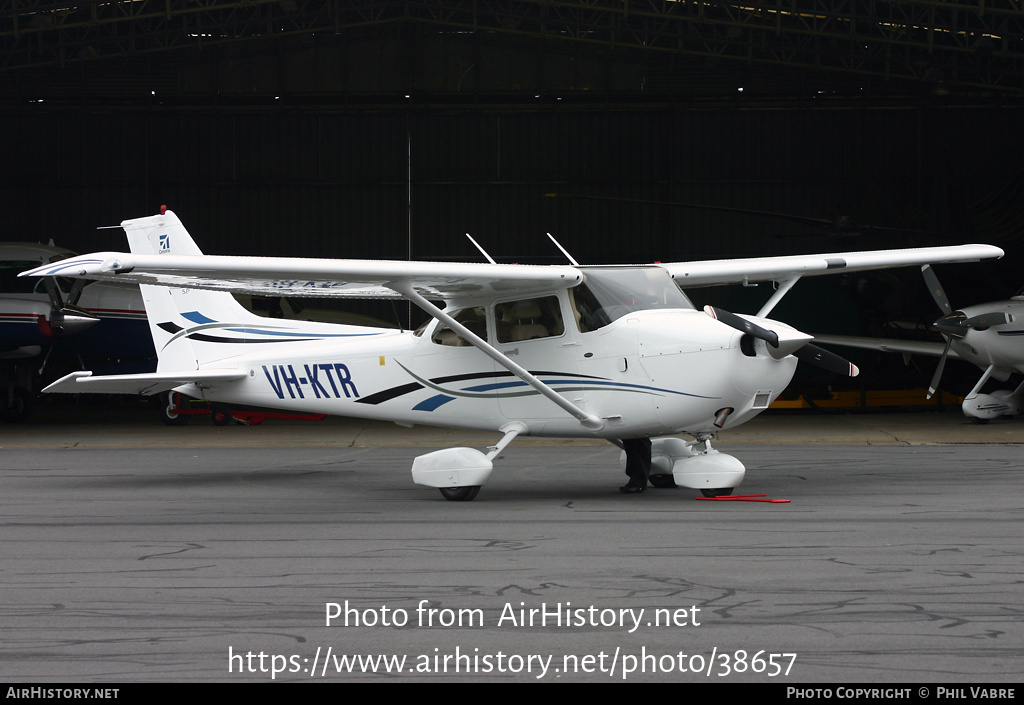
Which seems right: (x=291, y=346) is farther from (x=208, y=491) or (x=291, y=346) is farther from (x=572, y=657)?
(x=572, y=657)

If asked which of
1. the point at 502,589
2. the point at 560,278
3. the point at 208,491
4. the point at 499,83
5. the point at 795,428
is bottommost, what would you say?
the point at 795,428

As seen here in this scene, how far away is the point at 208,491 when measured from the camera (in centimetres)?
1136

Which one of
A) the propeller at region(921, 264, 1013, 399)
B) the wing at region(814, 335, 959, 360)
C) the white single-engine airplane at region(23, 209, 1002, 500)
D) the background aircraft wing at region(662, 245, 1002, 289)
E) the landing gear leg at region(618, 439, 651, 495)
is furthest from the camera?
the wing at region(814, 335, 959, 360)

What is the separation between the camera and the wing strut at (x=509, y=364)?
393 inches

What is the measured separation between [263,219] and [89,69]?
631cm

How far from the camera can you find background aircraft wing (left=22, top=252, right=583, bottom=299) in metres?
8.59

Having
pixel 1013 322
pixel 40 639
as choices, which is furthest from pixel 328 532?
pixel 1013 322

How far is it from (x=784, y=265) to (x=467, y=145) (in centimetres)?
1971

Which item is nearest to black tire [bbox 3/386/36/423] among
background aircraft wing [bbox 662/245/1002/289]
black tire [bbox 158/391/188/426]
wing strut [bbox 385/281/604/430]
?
black tire [bbox 158/391/188/426]

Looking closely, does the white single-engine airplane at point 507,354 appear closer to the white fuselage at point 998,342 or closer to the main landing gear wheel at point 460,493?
the main landing gear wheel at point 460,493

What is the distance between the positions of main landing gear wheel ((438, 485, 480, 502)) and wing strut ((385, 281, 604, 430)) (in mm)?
1101

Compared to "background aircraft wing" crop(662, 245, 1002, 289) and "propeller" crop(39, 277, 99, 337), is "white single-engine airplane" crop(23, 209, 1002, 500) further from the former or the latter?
"propeller" crop(39, 277, 99, 337)

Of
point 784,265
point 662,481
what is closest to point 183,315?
point 662,481

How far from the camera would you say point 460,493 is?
10.2 m
